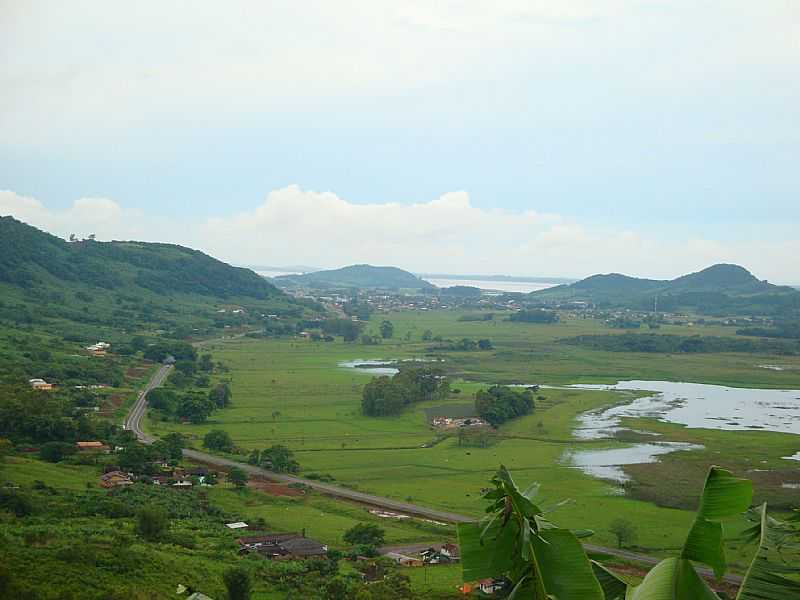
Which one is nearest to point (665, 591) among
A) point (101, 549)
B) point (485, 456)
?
point (101, 549)

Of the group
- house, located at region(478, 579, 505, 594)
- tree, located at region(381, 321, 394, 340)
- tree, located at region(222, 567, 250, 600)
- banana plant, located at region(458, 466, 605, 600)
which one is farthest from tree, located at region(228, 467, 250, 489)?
tree, located at region(381, 321, 394, 340)

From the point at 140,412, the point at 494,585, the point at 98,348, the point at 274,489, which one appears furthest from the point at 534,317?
the point at 494,585

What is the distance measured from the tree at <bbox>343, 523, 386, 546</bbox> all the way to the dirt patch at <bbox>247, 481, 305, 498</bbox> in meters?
6.32

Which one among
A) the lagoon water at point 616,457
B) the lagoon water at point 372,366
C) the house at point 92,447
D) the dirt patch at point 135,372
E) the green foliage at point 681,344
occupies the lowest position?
the lagoon water at point 616,457

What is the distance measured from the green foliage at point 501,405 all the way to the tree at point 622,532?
18921 millimetres

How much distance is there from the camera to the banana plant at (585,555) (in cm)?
268

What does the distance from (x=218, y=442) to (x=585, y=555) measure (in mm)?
36115

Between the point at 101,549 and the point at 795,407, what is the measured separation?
45149 mm

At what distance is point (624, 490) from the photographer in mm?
30141

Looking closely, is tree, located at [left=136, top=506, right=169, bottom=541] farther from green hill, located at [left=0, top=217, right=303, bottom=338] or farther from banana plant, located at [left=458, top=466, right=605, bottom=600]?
green hill, located at [left=0, top=217, right=303, bottom=338]

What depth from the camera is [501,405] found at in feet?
148

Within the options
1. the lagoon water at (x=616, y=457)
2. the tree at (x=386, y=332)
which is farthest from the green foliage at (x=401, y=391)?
the tree at (x=386, y=332)

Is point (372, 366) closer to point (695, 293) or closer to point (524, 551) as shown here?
point (524, 551)

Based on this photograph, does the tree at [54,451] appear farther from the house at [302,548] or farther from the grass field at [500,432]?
the house at [302,548]
